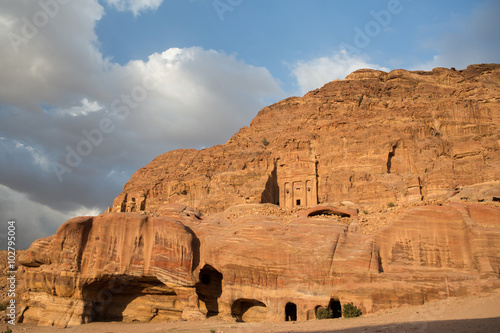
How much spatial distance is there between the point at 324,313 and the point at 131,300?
14.4 meters

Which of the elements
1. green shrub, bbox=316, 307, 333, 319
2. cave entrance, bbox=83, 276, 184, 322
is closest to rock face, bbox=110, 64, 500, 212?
green shrub, bbox=316, 307, 333, 319

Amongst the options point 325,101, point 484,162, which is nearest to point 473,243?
point 484,162

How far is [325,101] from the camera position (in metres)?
80.9

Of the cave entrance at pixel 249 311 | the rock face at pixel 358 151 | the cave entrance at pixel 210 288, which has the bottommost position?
the cave entrance at pixel 249 311

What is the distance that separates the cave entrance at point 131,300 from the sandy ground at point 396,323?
2.63m

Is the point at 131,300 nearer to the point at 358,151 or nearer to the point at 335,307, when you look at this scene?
the point at 335,307

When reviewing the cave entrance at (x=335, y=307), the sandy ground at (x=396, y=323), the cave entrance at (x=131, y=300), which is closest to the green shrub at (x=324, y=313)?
the cave entrance at (x=335, y=307)

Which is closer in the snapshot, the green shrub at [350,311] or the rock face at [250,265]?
the green shrub at [350,311]

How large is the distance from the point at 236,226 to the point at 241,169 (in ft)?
140

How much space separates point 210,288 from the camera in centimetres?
2959

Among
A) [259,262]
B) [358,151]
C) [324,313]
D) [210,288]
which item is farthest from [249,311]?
[358,151]

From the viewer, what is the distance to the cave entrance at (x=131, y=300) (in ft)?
92.2

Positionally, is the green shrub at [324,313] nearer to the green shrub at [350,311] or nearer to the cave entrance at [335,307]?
the cave entrance at [335,307]

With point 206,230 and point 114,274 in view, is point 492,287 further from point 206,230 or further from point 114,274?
point 114,274
